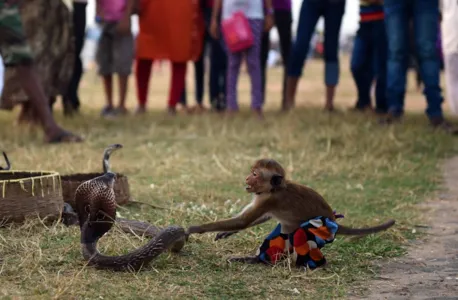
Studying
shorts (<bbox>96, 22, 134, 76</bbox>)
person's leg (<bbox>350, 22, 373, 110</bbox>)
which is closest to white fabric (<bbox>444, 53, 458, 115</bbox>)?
person's leg (<bbox>350, 22, 373, 110</bbox>)

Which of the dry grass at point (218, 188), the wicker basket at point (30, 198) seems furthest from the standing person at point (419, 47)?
the wicker basket at point (30, 198)

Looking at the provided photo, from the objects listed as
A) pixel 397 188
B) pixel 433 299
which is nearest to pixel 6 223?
pixel 433 299

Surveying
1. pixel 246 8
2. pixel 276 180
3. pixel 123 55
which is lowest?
pixel 276 180

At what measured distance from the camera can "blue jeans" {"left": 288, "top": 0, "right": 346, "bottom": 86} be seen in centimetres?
834

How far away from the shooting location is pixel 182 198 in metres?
4.61

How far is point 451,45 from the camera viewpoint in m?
7.03

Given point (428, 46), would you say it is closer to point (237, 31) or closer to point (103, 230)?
point (237, 31)

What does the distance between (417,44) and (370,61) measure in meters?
2.28

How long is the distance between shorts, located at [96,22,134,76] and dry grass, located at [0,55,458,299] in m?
0.61

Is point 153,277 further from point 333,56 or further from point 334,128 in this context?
point 333,56

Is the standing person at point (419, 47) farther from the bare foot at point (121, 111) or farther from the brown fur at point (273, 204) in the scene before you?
the brown fur at point (273, 204)

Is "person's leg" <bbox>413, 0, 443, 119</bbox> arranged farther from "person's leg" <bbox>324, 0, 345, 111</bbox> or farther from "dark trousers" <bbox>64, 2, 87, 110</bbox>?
"dark trousers" <bbox>64, 2, 87, 110</bbox>

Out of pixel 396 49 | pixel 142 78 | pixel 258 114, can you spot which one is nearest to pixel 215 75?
pixel 142 78

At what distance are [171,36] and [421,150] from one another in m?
3.33
